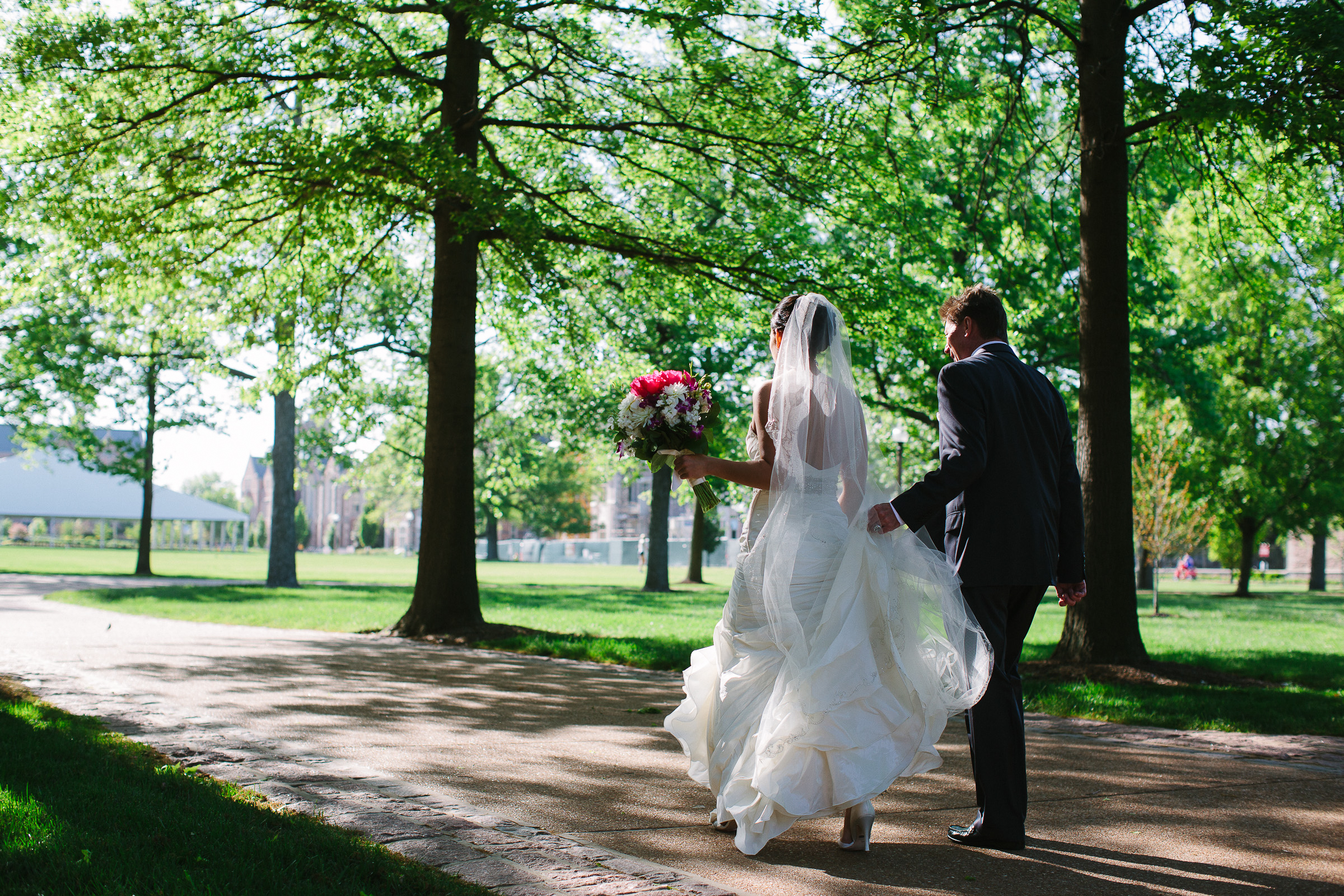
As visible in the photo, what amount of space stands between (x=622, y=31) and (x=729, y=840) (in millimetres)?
11935

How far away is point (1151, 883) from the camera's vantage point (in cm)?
348

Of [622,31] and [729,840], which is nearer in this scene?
[729,840]

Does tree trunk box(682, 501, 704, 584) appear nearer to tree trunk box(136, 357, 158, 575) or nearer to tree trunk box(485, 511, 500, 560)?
tree trunk box(136, 357, 158, 575)

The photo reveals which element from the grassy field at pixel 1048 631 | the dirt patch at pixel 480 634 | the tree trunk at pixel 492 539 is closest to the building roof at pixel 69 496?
the tree trunk at pixel 492 539

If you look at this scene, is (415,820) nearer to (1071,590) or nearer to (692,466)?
(692,466)

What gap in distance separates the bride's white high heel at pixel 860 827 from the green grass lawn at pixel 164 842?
1452 millimetres

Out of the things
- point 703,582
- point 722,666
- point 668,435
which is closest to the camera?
point 722,666

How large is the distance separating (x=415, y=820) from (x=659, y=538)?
25831 millimetres

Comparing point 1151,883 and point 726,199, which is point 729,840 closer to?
point 1151,883

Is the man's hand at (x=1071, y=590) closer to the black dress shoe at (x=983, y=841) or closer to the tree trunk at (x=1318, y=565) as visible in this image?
the black dress shoe at (x=983, y=841)

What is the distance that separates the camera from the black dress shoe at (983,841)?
390cm

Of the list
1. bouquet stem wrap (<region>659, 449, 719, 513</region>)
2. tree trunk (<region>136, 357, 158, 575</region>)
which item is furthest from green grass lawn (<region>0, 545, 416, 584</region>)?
bouquet stem wrap (<region>659, 449, 719, 513</region>)

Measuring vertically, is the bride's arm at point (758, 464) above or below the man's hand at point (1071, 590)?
above

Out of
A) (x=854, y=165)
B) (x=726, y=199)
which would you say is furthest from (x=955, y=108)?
(x=726, y=199)
